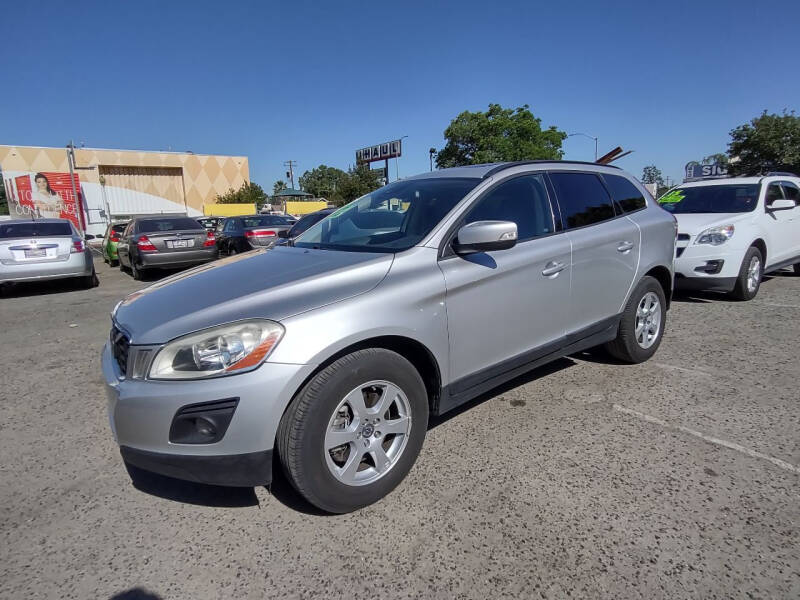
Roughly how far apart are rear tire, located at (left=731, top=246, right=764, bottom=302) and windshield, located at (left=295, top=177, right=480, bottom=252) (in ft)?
16.7

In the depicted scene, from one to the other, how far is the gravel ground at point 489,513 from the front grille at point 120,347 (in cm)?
76

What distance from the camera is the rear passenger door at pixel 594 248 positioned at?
11.3 ft

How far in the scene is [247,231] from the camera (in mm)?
11805

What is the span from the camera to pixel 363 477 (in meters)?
2.38

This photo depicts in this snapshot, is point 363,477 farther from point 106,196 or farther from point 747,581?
point 106,196

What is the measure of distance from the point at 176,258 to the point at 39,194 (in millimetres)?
41779

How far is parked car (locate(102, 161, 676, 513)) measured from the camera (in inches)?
80.7

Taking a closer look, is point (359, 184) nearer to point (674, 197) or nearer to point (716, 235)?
point (674, 197)

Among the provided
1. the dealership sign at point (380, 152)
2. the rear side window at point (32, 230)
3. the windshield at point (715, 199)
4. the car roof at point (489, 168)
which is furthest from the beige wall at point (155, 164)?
the car roof at point (489, 168)

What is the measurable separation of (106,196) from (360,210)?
4978 centimetres

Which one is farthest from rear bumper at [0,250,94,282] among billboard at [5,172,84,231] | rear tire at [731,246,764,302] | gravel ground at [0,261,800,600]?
billboard at [5,172,84,231]

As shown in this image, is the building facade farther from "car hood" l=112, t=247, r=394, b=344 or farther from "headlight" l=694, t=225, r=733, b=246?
"headlight" l=694, t=225, r=733, b=246

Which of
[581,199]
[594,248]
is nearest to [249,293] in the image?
[594,248]

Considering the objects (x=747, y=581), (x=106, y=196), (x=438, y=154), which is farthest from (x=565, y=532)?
(x=106, y=196)
